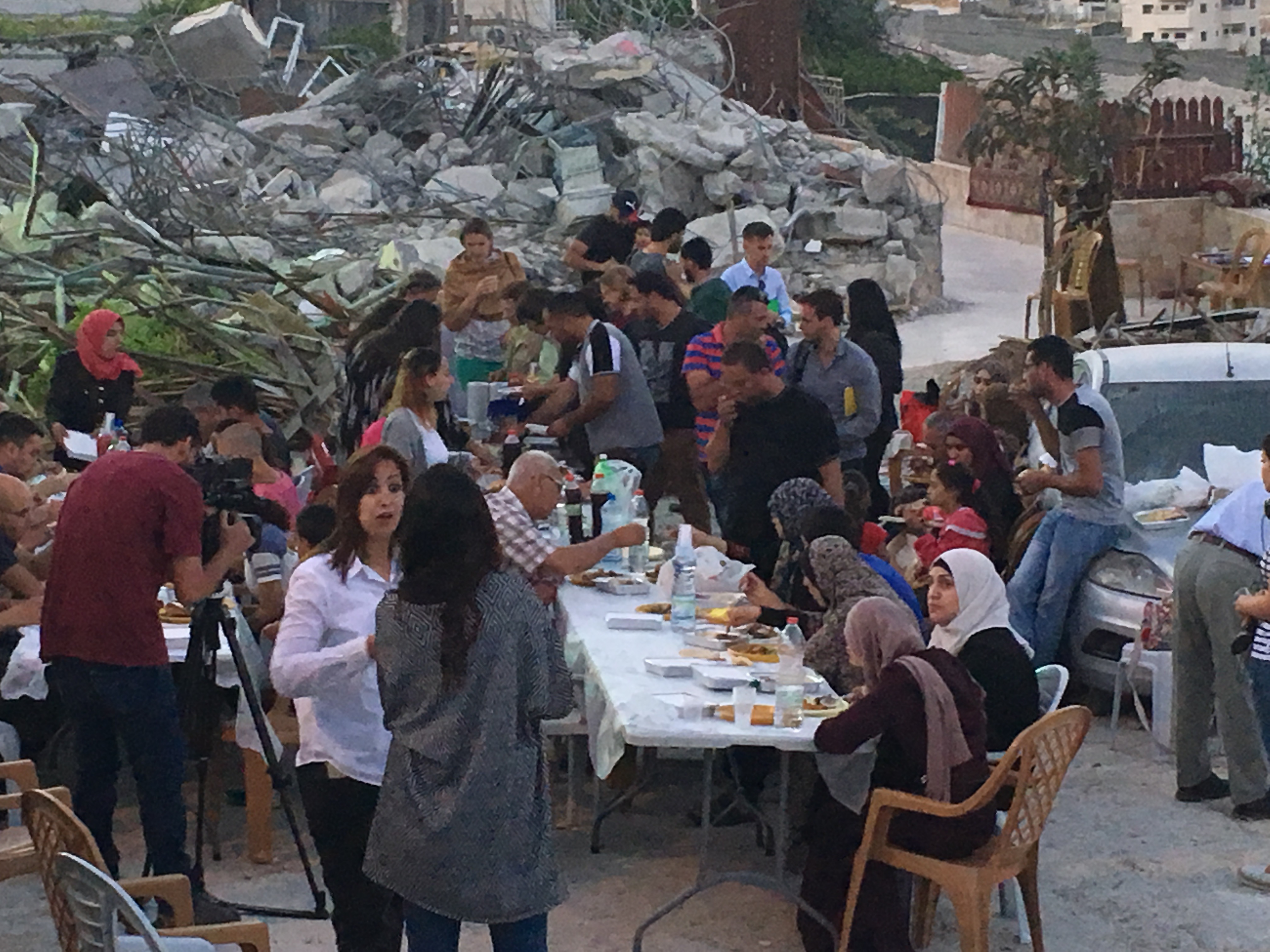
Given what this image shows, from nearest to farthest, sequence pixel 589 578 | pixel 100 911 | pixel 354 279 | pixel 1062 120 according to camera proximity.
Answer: pixel 100 911
pixel 589 578
pixel 354 279
pixel 1062 120

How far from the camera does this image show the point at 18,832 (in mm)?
6453

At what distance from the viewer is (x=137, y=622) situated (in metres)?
6.36

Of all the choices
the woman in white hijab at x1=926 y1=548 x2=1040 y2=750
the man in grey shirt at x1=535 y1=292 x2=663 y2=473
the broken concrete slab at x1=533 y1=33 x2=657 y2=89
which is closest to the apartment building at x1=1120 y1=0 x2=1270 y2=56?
the broken concrete slab at x1=533 y1=33 x2=657 y2=89

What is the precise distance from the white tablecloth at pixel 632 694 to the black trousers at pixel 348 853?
3.17 feet

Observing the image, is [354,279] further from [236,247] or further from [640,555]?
[640,555]

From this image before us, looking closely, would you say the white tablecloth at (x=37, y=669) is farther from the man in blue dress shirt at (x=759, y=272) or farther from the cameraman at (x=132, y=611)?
the man in blue dress shirt at (x=759, y=272)

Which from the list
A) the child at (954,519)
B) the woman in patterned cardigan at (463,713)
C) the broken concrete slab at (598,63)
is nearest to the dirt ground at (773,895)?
the child at (954,519)

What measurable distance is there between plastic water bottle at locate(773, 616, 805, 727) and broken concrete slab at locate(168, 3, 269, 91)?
76.4 ft

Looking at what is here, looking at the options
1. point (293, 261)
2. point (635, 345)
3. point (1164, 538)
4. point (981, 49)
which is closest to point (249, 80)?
point (293, 261)

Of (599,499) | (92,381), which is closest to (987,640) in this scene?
(599,499)

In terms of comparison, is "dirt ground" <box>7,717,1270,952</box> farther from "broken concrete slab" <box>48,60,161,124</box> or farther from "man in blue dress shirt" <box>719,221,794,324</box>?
"broken concrete slab" <box>48,60,161,124</box>

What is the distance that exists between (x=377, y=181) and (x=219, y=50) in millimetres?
8681

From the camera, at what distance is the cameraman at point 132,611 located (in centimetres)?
629

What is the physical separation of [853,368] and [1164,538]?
191 centimetres
